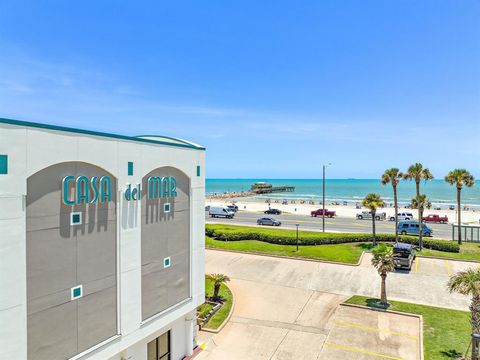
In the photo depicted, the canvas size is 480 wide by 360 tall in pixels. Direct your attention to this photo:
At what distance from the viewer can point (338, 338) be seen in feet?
60.1

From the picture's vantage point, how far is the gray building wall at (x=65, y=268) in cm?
1015

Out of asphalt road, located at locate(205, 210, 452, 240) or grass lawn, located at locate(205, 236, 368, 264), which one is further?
asphalt road, located at locate(205, 210, 452, 240)

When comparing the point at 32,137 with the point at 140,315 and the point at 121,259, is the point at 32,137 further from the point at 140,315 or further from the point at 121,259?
the point at 140,315

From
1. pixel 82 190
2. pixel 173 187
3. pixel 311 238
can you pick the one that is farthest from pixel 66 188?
pixel 311 238

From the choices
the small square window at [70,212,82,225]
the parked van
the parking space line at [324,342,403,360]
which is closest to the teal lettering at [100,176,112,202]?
the small square window at [70,212,82,225]

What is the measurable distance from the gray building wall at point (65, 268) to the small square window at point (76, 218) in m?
0.11

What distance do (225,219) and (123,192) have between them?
157 feet

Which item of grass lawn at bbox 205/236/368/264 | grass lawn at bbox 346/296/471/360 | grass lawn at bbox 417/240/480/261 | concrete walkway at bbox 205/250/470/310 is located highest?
grass lawn at bbox 205/236/368/264

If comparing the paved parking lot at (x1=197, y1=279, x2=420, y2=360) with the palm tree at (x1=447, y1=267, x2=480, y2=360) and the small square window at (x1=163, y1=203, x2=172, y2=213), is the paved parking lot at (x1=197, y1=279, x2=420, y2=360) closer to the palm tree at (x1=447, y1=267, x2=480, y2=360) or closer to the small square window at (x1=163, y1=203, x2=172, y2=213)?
the palm tree at (x1=447, y1=267, x2=480, y2=360)

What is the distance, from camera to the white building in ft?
31.6

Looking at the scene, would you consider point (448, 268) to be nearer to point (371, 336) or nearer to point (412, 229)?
point (412, 229)

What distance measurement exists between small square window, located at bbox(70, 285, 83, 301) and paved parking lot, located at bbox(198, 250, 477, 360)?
8.06m

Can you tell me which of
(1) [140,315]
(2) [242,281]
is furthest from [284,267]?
(1) [140,315]

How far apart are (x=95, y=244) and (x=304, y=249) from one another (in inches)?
1037
